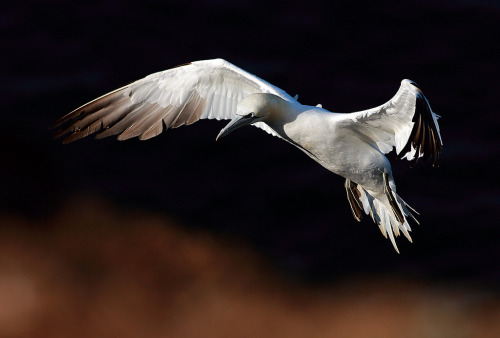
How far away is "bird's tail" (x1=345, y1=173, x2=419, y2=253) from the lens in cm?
965

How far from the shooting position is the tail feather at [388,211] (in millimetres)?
9680

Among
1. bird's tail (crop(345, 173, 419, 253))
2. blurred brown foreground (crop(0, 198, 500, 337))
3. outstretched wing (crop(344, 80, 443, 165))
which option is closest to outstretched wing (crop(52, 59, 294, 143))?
outstretched wing (crop(344, 80, 443, 165))

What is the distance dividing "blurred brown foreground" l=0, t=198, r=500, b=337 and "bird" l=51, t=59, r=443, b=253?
1832 millimetres

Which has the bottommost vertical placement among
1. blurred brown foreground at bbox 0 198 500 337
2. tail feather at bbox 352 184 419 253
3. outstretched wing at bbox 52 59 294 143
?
blurred brown foreground at bbox 0 198 500 337

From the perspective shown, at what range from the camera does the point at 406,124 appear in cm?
880

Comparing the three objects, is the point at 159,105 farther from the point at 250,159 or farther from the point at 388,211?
the point at 250,159

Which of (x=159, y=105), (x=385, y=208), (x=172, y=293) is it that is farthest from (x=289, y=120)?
(x=172, y=293)

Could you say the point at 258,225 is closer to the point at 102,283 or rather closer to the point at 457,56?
the point at 102,283

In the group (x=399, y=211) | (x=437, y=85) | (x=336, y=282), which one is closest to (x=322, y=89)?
(x=437, y=85)

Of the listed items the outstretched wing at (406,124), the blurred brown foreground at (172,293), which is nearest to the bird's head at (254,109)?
Result: the outstretched wing at (406,124)

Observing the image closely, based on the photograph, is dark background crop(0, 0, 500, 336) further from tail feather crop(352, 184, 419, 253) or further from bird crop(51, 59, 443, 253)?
bird crop(51, 59, 443, 253)

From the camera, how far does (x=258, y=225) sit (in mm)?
12250

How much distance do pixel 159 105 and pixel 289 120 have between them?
1.65 m

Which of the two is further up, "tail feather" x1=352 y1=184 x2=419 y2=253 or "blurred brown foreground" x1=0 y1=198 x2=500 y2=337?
"tail feather" x1=352 y1=184 x2=419 y2=253
